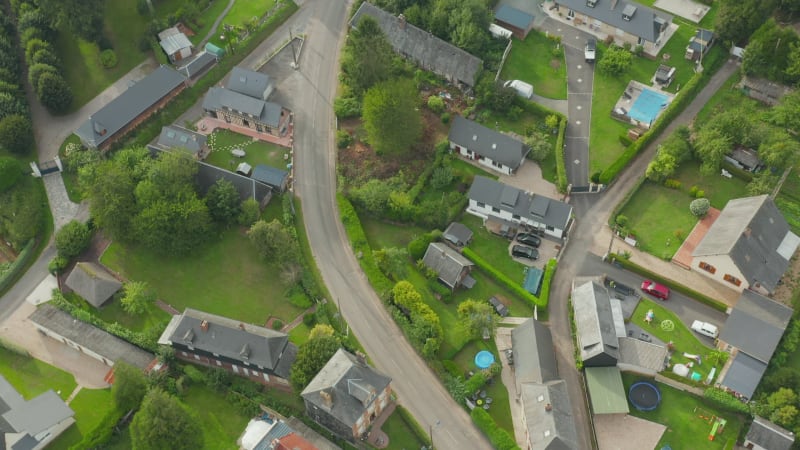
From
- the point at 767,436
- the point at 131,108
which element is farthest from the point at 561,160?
the point at 131,108

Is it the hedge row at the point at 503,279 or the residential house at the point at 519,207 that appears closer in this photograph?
the hedge row at the point at 503,279

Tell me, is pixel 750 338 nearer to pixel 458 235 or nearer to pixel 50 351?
pixel 458 235

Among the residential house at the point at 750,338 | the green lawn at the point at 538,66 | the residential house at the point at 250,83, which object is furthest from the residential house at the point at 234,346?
the green lawn at the point at 538,66

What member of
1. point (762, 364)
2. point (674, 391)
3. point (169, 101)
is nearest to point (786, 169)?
point (762, 364)

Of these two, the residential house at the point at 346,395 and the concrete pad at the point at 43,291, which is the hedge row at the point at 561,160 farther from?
the concrete pad at the point at 43,291

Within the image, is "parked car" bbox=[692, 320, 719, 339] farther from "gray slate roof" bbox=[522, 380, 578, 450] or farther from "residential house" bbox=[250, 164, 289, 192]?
"residential house" bbox=[250, 164, 289, 192]
